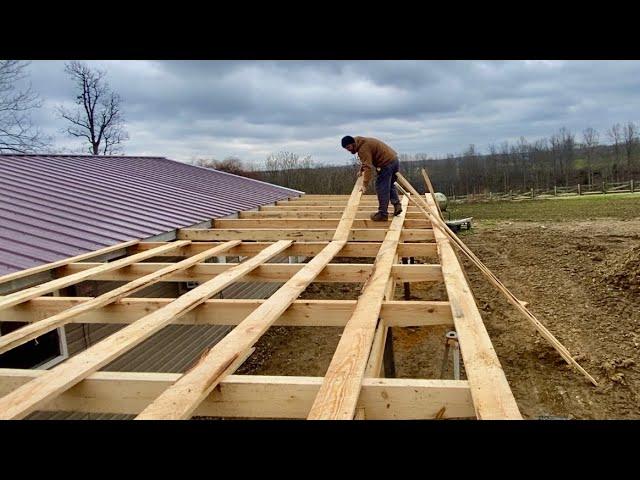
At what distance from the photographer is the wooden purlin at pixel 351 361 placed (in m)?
1.79

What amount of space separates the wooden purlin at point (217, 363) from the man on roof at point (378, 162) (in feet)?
11.4

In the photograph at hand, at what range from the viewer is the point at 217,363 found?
222cm

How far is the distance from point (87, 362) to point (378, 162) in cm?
576

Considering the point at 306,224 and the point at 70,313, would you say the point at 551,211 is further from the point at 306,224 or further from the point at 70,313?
the point at 70,313

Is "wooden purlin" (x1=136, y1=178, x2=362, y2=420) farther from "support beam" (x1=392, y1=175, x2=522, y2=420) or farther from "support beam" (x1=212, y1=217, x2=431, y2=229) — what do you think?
"support beam" (x1=212, y1=217, x2=431, y2=229)

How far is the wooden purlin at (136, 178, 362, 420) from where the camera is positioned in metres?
1.79

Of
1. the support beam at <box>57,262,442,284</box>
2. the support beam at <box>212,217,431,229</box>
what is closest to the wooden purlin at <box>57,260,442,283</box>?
the support beam at <box>57,262,442,284</box>

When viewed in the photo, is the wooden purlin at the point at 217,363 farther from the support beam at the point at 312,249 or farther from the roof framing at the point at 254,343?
the support beam at the point at 312,249

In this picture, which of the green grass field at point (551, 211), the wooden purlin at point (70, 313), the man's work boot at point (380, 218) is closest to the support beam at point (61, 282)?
the wooden purlin at point (70, 313)

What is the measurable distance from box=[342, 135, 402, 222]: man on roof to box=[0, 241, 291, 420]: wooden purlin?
13.4 ft

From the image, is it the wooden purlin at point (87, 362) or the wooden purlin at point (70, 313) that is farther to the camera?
the wooden purlin at point (70, 313)

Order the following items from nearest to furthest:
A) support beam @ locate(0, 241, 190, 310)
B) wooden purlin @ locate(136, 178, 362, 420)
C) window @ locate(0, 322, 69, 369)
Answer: wooden purlin @ locate(136, 178, 362, 420), support beam @ locate(0, 241, 190, 310), window @ locate(0, 322, 69, 369)
